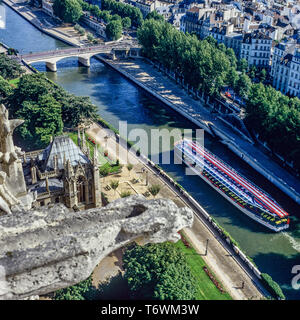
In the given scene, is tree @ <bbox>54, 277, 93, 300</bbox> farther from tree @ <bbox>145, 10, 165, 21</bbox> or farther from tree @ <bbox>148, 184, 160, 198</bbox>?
tree @ <bbox>145, 10, 165, 21</bbox>

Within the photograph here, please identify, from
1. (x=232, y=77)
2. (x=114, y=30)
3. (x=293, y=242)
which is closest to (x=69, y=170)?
(x=293, y=242)

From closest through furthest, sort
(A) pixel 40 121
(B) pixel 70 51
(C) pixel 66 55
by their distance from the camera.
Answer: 1. (A) pixel 40 121
2. (C) pixel 66 55
3. (B) pixel 70 51

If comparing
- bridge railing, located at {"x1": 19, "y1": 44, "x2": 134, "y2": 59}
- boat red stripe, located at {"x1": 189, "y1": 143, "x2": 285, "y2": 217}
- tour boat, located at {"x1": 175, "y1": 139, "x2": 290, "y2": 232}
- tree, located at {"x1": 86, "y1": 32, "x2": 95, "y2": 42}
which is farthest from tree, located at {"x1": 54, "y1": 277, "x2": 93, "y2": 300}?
tree, located at {"x1": 86, "y1": 32, "x2": 95, "y2": 42}

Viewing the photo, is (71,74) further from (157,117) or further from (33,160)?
(33,160)

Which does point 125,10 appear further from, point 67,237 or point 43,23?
point 67,237
